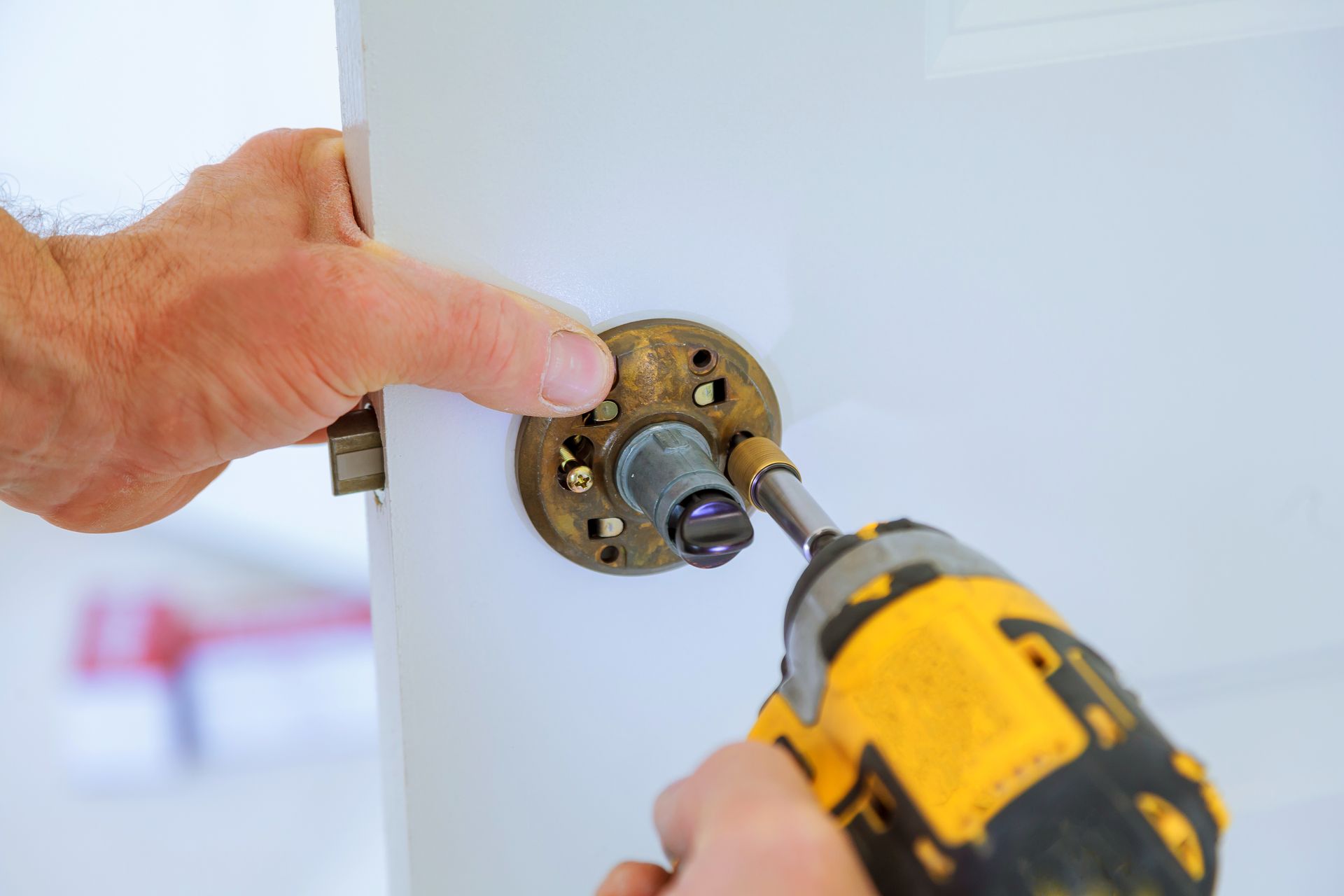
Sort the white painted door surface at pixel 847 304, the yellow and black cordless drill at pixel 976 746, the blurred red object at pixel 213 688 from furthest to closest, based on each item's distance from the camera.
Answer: the blurred red object at pixel 213 688 < the white painted door surface at pixel 847 304 < the yellow and black cordless drill at pixel 976 746

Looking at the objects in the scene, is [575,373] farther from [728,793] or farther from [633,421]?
[728,793]

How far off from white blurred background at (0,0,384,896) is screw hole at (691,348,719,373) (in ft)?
2.87

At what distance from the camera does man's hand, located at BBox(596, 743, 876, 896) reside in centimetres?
26

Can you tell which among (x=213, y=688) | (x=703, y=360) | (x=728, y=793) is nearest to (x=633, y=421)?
(x=703, y=360)

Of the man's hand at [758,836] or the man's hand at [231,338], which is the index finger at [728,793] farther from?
the man's hand at [231,338]

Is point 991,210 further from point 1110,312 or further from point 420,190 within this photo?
point 420,190

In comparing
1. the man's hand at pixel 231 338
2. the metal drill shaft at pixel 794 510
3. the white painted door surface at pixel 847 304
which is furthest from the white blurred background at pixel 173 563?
the metal drill shaft at pixel 794 510

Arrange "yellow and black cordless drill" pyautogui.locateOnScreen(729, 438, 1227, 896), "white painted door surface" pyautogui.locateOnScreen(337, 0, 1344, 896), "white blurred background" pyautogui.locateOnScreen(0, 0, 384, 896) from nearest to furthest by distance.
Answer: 1. "yellow and black cordless drill" pyautogui.locateOnScreen(729, 438, 1227, 896)
2. "white painted door surface" pyautogui.locateOnScreen(337, 0, 1344, 896)
3. "white blurred background" pyautogui.locateOnScreen(0, 0, 384, 896)

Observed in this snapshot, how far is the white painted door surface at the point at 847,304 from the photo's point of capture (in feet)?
1.12

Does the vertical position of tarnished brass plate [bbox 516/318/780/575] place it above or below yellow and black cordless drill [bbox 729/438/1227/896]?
above

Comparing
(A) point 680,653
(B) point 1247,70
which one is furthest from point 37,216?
(B) point 1247,70

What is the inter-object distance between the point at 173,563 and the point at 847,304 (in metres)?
1.31

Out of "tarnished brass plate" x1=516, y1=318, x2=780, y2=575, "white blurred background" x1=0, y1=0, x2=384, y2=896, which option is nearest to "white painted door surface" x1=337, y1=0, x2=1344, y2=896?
"tarnished brass plate" x1=516, y1=318, x2=780, y2=575

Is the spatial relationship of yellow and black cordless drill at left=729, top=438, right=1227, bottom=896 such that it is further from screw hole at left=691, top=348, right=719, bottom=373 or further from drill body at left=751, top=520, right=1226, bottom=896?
screw hole at left=691, top=348, right=719, bottom=373
